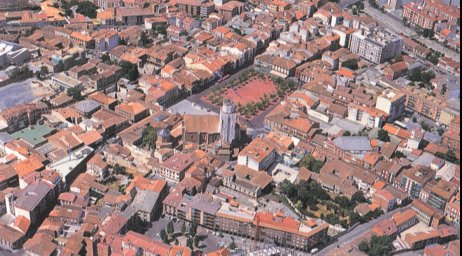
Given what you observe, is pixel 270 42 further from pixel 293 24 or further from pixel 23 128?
pixel 23 128

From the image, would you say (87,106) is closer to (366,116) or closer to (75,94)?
(75,94)

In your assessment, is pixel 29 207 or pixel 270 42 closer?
pixel 29 207

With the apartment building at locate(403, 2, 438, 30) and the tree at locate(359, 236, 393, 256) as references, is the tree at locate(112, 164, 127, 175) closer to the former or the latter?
the tree at locate(359, 236, 393, 256)

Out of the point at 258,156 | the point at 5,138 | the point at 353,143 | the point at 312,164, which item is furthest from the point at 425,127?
the point at 5,138

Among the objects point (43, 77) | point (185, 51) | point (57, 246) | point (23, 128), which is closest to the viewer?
point (57, 246)

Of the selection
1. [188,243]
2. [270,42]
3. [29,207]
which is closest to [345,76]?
[270,42]

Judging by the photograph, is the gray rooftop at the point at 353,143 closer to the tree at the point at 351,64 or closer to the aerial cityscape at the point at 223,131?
the aerial cityscape at the point at 223,131

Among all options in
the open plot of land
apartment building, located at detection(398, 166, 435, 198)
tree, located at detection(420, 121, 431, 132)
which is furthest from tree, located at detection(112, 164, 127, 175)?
tree, located at detection(420, 121, 431, 132)
